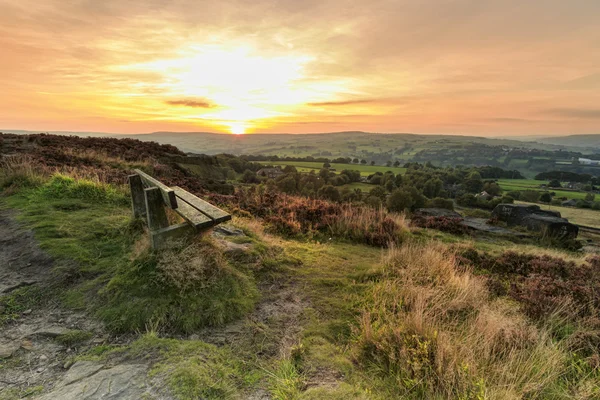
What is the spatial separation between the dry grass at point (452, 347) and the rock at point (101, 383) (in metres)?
2.31

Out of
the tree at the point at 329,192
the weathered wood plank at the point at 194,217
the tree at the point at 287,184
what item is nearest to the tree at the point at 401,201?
the tree at the point at 329,192

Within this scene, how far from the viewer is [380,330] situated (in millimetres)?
3346

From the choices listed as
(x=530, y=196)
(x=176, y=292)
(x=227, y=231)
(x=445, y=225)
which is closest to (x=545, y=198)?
(x=530, y=196)

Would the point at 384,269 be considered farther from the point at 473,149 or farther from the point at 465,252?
the point at 473,149

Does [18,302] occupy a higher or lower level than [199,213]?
lower

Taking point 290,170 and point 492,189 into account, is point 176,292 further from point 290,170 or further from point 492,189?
point 492,189

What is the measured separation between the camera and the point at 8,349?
2990mm

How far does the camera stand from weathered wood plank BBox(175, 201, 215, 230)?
13.3 ft

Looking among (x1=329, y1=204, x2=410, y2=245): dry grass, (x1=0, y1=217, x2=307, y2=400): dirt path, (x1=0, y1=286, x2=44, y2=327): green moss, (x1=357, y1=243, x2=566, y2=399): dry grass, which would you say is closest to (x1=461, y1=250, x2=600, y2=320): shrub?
(x1=357, y1=243, x2=566, y2=399): dry grass

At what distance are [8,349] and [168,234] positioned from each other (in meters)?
2.02

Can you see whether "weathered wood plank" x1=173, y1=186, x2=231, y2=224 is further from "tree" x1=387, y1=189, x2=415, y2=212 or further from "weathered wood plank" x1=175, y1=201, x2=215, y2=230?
A: "tree" x1=387, y1=189, x2=415, y2=212

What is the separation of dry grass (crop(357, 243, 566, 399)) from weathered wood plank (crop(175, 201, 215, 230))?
262 cm

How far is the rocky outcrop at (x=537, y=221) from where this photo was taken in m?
18.1

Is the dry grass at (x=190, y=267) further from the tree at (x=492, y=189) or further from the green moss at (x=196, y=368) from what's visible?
the tree at (x=492, y=189)
